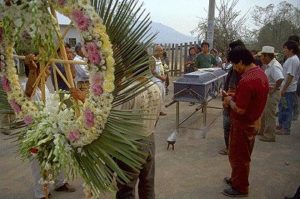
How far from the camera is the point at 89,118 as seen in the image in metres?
2.21

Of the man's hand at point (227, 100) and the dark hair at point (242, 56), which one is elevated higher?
the dark hair at point (242, 56)

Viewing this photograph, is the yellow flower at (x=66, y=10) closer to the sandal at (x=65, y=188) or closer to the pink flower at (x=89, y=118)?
the pink flower at (x=89, y=118)

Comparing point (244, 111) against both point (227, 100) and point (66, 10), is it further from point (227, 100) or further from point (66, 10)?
point (66, 10)

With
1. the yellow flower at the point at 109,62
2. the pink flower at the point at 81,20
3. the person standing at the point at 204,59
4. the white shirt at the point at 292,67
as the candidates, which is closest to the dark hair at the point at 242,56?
the yellow flower at the point at 109,62

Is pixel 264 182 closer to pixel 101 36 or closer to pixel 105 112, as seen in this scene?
pixel 105 112

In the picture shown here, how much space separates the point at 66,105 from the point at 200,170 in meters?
2.80

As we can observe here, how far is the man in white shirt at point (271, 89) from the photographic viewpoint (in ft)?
18.7

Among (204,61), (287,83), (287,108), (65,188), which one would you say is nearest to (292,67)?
(287,83)

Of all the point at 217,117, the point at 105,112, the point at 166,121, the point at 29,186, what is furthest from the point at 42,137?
the point at 217,117

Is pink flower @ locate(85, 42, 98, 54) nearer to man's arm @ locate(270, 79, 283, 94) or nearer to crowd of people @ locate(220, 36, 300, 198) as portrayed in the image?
crowd of people @ locate(220, 36, 300, 198)

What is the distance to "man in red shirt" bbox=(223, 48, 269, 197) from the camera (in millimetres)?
3641

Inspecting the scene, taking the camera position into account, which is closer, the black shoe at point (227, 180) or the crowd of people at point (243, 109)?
the crowd of people at point (243, 109)

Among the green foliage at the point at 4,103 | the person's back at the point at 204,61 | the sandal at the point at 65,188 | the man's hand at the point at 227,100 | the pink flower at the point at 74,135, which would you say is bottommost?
the sandal at the point at 65,188

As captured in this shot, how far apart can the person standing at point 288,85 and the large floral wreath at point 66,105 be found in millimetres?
4397
